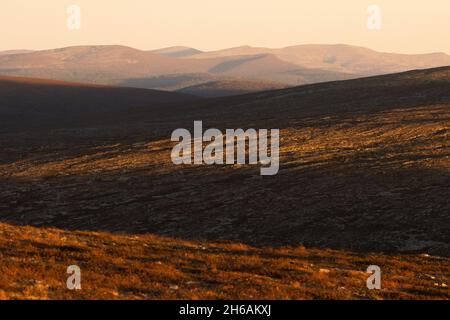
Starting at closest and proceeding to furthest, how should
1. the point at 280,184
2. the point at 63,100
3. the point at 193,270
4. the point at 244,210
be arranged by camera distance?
1. the point at 193,270
2. the point at 244,210
3. the point at 280,184
4. the point at 63,100

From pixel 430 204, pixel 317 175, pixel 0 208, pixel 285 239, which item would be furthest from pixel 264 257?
pixel 0 208

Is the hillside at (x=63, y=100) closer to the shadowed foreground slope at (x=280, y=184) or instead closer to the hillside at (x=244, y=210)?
the hillside at (x=244, y=210)

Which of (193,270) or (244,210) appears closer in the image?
(193,270)

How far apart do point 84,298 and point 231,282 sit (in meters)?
5.30

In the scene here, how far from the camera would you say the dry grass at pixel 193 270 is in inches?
748

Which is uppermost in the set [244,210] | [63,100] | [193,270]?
[63,100]

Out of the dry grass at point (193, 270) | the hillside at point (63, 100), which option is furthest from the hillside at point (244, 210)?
the hillside at point (63, 100)

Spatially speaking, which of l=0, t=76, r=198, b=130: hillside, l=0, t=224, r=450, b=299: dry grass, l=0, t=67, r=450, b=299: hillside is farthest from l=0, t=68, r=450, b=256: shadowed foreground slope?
l=0, t=76, r=198, b=130: hillside

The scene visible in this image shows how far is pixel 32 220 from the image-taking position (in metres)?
39.7

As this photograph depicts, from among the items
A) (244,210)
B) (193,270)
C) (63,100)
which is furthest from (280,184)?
(63,100)

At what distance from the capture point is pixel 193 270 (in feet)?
74.5

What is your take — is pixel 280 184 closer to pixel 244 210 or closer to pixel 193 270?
pixel 244 210

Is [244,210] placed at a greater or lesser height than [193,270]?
lesser

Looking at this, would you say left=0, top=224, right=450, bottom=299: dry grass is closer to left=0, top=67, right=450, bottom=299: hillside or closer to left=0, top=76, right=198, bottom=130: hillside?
left=0, top=67, right=450, bottom=299: hillside
